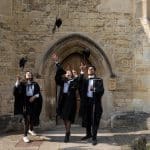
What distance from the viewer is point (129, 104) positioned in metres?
12.5

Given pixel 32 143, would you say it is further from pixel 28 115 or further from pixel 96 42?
pixel 96 42

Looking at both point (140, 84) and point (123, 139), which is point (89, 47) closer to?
point (140, 84)

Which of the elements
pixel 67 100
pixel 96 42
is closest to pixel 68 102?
pixel 67 100

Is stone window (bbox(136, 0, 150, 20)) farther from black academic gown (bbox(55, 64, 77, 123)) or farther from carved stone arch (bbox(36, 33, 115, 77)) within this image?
black academic gown (bbox(55, 64, 77, 123))

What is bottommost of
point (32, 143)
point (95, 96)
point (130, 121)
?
point (32, 143)

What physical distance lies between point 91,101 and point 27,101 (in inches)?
56.9

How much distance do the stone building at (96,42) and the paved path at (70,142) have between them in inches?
57.2

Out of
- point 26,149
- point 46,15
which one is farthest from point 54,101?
point 26,149

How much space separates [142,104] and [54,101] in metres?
2.47

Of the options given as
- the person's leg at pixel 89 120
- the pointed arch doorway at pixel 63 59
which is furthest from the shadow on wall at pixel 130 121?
the person's leg at pixel 89 120

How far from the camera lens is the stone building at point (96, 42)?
1226 cm

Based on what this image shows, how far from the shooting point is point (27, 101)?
9836mm

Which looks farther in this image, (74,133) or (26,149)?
(74,133)

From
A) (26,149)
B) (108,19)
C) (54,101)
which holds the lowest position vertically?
(26,149)
